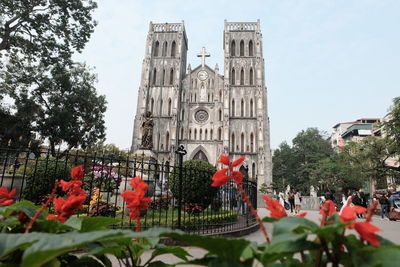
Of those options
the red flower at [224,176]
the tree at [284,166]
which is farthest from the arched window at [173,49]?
the red flower at [224,176]

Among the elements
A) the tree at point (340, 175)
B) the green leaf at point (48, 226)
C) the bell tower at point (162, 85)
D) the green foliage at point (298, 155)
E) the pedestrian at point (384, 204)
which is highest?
the bell tower at point (162, 85)

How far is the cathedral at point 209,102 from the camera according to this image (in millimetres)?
31281

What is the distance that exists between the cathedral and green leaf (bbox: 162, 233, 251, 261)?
29392 millimetres

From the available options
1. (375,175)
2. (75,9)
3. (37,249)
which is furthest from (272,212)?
(375,175)

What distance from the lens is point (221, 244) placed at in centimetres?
68

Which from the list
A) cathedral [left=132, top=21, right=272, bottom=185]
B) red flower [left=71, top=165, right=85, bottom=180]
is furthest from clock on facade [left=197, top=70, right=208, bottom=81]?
red flower [left=71, top=165, right=85, bottom=180]

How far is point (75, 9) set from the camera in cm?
1139

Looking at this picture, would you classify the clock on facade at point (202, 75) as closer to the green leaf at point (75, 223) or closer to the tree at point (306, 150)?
the tree at point (306, 150)

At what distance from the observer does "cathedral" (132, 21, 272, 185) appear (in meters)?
31.3

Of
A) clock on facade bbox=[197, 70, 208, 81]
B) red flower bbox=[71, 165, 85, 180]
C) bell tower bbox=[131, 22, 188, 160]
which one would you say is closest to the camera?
red flower bbox=[71, 165, 85, 180]

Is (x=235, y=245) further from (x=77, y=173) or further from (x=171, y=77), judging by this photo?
(x=171, y=77)

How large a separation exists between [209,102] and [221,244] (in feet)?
109

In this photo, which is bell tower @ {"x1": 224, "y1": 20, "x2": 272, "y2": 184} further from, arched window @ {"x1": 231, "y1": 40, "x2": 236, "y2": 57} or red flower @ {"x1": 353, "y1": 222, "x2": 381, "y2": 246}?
red flower @ {"x1": 353, "y1": 222, "x2": 381, "y2": 246}

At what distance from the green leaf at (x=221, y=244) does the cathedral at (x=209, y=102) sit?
29.4 metres
